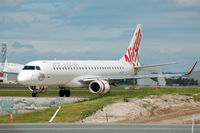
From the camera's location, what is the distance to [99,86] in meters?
46.3

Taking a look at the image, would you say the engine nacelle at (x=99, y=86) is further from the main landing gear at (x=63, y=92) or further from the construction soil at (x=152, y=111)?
the construction soil at (x=152, y=111)

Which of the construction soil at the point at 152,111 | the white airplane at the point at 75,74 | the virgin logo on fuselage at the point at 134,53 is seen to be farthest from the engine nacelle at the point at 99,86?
the virgin logo on fuselage at the point at 134,53

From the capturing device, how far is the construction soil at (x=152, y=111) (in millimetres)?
29812

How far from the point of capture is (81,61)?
5119 centimetres

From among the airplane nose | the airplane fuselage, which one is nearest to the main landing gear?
the airplane fuselage

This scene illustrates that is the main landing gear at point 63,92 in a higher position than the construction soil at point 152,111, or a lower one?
higher

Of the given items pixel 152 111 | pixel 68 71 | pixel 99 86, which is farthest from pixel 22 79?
pixel 152 111

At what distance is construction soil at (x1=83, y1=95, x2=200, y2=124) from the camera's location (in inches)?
1174

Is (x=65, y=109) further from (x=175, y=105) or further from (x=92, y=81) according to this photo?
(x=92, y=81)

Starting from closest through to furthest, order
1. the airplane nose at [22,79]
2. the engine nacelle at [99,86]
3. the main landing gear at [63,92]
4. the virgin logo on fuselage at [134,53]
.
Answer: the airplane nose at [22,79] < the engine nacelle at [99,86] < the main landing gear at [63,92] < the virgin logo on fuselage at [134,53]

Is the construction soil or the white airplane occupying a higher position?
the white airplane

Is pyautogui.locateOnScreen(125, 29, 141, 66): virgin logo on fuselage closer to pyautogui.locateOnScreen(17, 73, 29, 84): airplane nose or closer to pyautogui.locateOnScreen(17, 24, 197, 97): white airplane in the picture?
pyautogui.locateOnScreen(17, 24, 197, 97): white airplane

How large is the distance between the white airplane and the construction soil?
8.23m

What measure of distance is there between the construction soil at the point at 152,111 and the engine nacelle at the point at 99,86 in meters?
7.97
